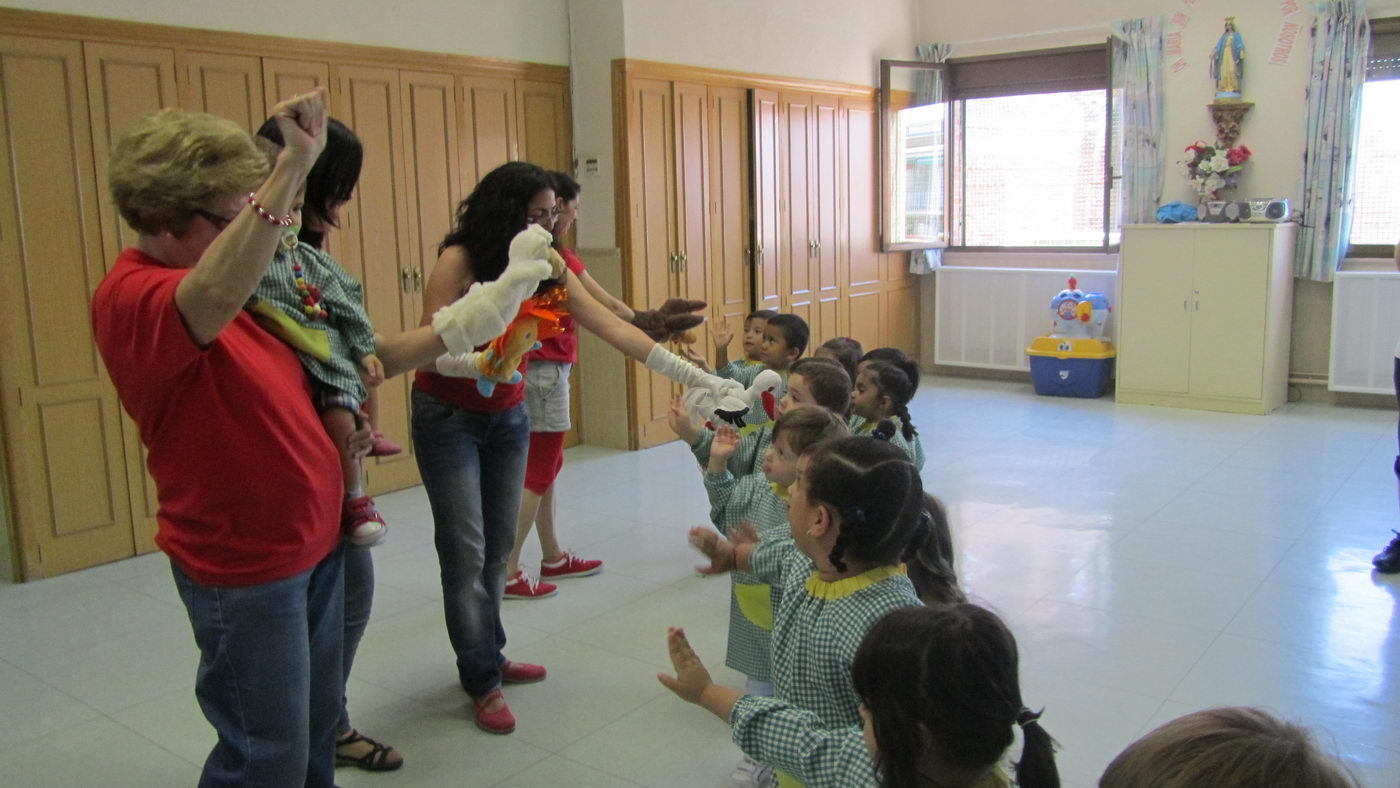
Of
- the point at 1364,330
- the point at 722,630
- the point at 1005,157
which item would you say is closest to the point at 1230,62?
the point at 1005,157

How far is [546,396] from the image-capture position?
3752 mm

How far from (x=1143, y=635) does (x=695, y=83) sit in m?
4.22

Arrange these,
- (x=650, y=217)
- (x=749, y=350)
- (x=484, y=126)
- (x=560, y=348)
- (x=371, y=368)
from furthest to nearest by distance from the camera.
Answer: (x=650, y=217) → (x=484, y=126) → (x=560, y=348) → (x=749, y=350) → (x=371, y=368)

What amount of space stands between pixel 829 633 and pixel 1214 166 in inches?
251

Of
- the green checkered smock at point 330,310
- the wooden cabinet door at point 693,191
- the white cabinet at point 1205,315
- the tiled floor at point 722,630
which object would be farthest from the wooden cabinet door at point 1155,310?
the green checkered smock at point 330,310

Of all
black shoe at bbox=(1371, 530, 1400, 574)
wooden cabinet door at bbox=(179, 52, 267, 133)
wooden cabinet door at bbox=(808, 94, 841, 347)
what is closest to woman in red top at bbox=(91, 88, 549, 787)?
wooden cabinet door at bbox=(179, 52, 267, 133)

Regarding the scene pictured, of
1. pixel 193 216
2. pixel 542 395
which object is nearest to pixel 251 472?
pixel 193 216

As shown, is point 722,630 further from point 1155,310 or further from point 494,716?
point 1155,310

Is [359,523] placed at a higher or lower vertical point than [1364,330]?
higher

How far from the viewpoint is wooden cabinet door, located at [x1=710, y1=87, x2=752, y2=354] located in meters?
6.52

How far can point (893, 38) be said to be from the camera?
8109 millimetres

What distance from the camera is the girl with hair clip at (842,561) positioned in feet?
5.49

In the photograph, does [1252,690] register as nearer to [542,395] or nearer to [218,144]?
[542,395]

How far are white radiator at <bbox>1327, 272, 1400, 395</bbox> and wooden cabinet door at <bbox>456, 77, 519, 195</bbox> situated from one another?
518 cm
